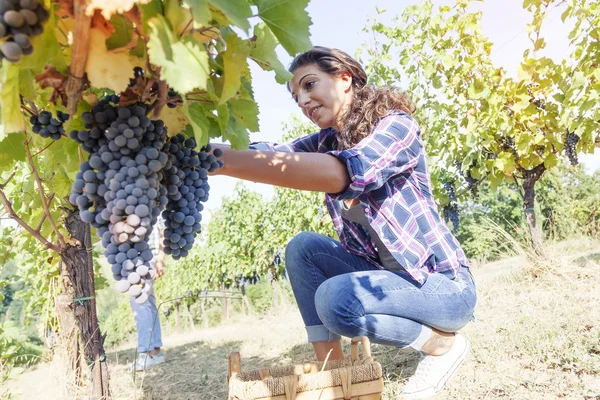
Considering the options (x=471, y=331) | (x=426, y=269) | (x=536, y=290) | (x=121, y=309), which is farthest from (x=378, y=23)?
(x=121, y=309)

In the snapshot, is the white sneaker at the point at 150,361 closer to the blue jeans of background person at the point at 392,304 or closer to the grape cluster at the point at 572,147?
the blue jeans of background person at the point at 392,304

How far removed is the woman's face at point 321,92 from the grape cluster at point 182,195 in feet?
4.42

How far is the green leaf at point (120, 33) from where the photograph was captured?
0.88 meters

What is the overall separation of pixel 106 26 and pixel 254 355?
3.50m

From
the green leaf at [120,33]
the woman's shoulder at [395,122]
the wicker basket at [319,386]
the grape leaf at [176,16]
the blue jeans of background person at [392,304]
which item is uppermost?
the woman's shoulder at [395,122]

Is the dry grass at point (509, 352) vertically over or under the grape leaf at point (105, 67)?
under

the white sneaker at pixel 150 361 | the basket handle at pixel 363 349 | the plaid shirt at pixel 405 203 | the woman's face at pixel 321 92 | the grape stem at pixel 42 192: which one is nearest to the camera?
the grape stem at pixel 42 192

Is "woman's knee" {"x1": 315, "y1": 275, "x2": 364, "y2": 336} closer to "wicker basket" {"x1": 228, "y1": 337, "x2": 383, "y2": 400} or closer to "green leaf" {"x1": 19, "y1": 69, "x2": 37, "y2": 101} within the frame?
"wicker basket" {"x1": 228, "y1": 337, "x2": 383, "y2": 400}

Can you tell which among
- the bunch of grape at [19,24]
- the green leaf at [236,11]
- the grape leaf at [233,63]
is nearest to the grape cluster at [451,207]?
Result: the grape leaf at [233,63]

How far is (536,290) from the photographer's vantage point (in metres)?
4.16

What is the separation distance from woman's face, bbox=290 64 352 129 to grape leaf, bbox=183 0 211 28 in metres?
1.63

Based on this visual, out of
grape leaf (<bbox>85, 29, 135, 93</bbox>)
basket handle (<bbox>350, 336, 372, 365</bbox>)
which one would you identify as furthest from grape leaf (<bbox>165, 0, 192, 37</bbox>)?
basket handle (<bbox>350, 336, 372, 365</bbox>)

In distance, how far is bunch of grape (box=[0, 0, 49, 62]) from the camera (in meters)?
0.71

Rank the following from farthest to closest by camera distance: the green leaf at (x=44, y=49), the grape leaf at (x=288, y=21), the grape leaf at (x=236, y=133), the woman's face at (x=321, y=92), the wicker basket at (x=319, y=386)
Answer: the woman's face at (x=321, y=92) < the wicker basket at (x=319, y=386) < the grape leaf at (x=236, y=133) < the grape leaf at (x=288, y=21) < the green leaf at (x=44, y=49)
